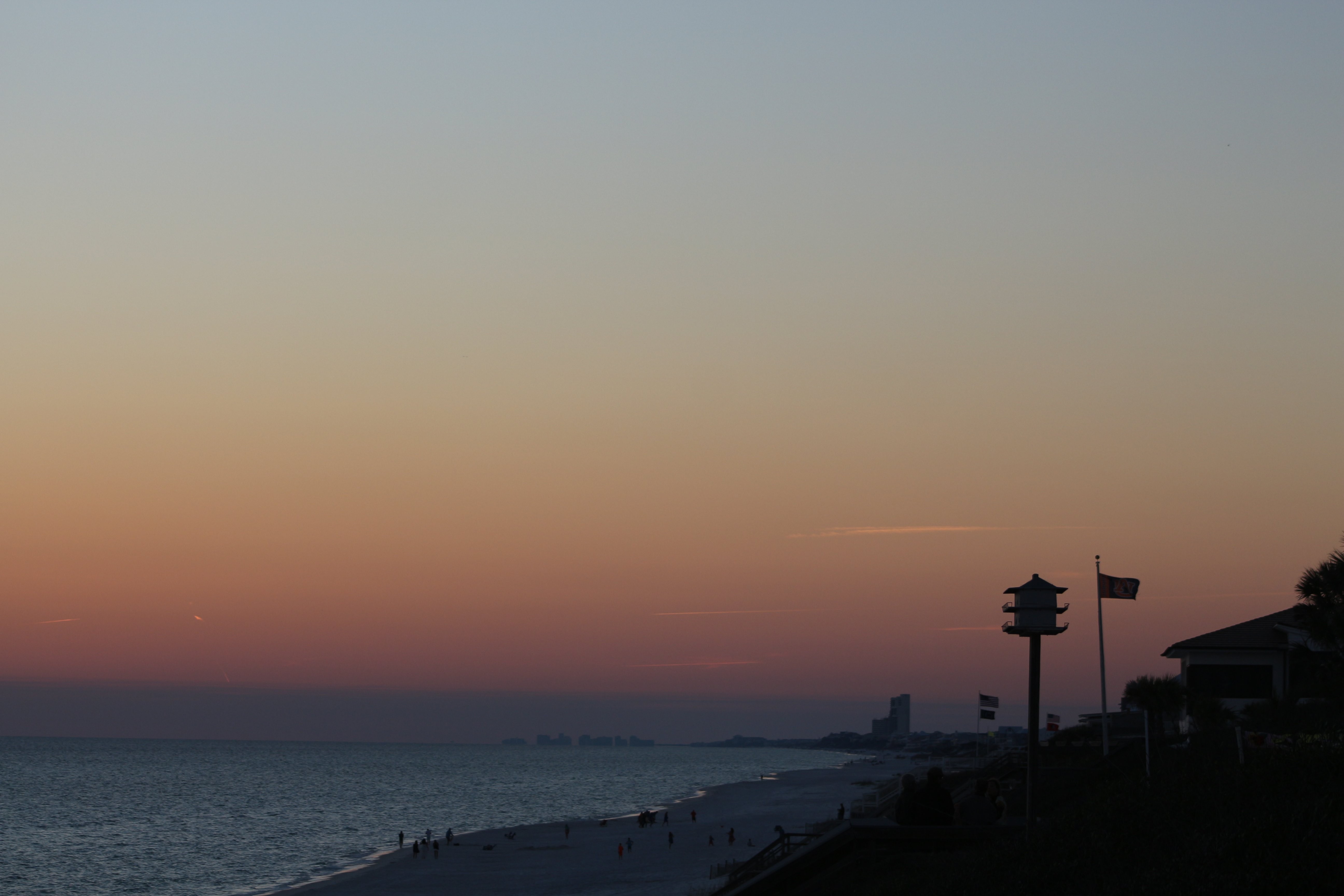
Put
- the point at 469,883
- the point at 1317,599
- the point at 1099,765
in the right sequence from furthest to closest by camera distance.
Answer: the point at 469,883 → the point at 1099,765 → the point at 1317,599

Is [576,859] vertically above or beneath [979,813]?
beneath

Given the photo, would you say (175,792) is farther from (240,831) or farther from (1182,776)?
(1182,776)

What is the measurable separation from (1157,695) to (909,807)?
2299cm

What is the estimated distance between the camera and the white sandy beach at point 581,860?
57.7 m

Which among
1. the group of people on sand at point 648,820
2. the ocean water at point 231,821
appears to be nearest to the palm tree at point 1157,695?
the ocean water at point 231,821

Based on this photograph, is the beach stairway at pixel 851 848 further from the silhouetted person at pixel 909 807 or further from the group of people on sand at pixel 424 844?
the group of people on sand at pixel 424 844

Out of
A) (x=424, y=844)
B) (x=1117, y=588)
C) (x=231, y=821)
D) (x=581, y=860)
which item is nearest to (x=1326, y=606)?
(x=1117, y=588)

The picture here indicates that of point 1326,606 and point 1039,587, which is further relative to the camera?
point 1326,606

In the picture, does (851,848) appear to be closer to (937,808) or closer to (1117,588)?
(937,808)

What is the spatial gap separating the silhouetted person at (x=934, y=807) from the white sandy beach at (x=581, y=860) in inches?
1285

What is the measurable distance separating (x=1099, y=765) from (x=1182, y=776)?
18.5 meters

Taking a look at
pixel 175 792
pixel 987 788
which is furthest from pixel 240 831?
pixel 987 788

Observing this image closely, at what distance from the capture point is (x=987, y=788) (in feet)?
70.9

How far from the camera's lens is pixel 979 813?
740 inches
